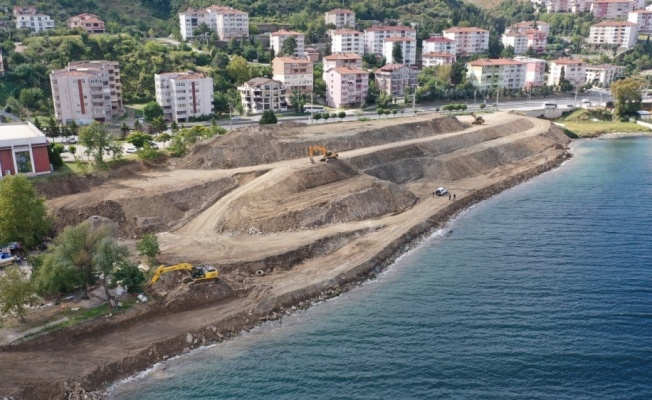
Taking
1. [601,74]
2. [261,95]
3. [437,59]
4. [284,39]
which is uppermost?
[284,39]

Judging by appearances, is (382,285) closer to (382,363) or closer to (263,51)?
(382,363)

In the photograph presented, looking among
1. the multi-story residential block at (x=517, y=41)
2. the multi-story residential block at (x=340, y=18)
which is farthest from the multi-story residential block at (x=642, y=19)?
the multi-story residential block at (x=340, y=18)

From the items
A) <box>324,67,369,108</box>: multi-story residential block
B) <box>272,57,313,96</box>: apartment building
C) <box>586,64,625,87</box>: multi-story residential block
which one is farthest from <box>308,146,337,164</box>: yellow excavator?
<box>586,64,625,87</box>: multi-story residential block

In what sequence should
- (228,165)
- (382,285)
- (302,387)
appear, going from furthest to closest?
(228,165)
(382,285)
(302,387)

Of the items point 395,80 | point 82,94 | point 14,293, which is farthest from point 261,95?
point 14,293

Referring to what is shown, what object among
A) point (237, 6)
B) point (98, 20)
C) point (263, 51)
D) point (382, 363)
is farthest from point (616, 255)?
point (237, 6)

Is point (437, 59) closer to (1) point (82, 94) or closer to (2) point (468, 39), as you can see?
(2) point (468, 39)

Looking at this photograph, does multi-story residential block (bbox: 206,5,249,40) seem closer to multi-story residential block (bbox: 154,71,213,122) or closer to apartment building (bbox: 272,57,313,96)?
apartment building (bbox: 272,57,313,96)
